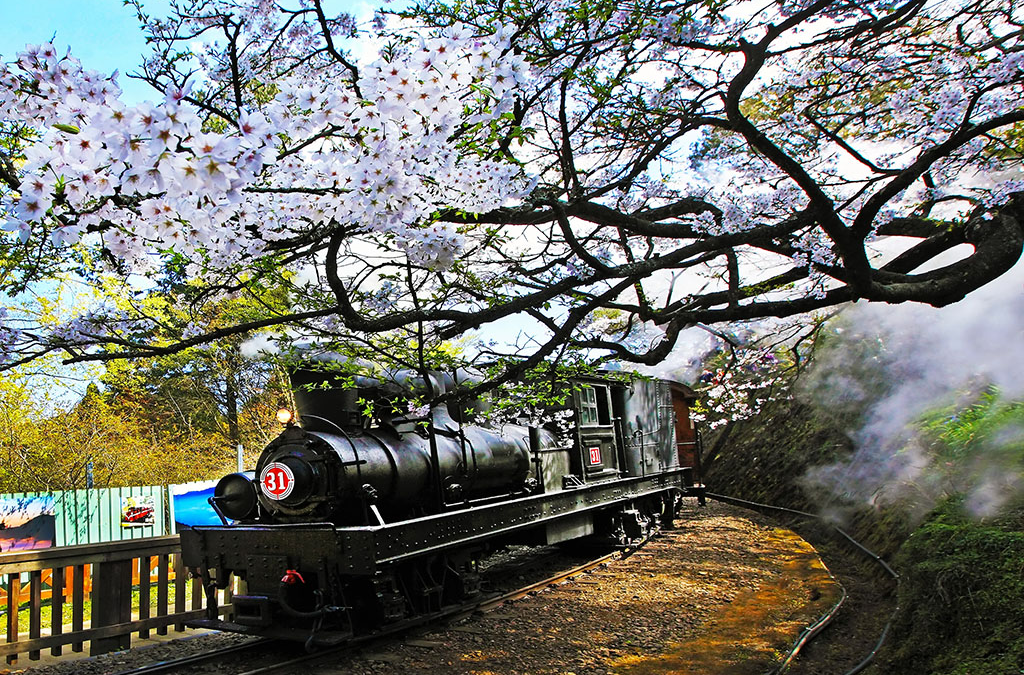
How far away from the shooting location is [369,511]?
6281mm

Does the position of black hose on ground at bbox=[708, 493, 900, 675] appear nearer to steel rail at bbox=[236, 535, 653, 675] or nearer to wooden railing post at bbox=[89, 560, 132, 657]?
steel rail at bbox=[236, 535, 653, 675]

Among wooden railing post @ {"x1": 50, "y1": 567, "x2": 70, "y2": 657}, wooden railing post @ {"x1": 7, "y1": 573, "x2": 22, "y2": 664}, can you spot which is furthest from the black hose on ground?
wooden railing post @ {"x1": 7, "y1": 573, "x2": 22, "y2": 664}

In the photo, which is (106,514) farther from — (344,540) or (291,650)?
(344,540)

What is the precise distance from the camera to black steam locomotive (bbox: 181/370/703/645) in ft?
19.2

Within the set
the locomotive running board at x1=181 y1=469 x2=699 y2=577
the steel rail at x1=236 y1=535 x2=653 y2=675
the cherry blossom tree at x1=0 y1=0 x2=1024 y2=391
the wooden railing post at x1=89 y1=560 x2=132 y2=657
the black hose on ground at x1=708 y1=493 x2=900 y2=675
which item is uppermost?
the cherry blossom tree at x1=0 y1=0 x2=1024 y2=391

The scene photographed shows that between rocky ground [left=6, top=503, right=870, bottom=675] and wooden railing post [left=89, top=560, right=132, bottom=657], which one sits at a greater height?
wooden railing post [left=89, top=560, right=132, bottom=657]

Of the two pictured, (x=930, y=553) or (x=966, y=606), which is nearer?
(x=966, y=606)

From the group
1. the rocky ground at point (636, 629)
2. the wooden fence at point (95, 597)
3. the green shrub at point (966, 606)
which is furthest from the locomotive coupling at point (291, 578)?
the green shrub at point (966, 606)

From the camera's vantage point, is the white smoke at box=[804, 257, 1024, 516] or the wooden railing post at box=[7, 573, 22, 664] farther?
the white smoke at box=[804, 257, 1024, 516]

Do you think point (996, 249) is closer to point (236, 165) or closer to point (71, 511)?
point (236, 165)

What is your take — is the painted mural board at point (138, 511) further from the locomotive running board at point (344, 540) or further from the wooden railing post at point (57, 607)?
the wooden railing post at point (57, 607)

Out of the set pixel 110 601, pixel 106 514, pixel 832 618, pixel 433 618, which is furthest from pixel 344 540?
→ pixel 106 514

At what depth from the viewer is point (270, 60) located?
3877mm

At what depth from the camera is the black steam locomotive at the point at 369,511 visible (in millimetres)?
5852
